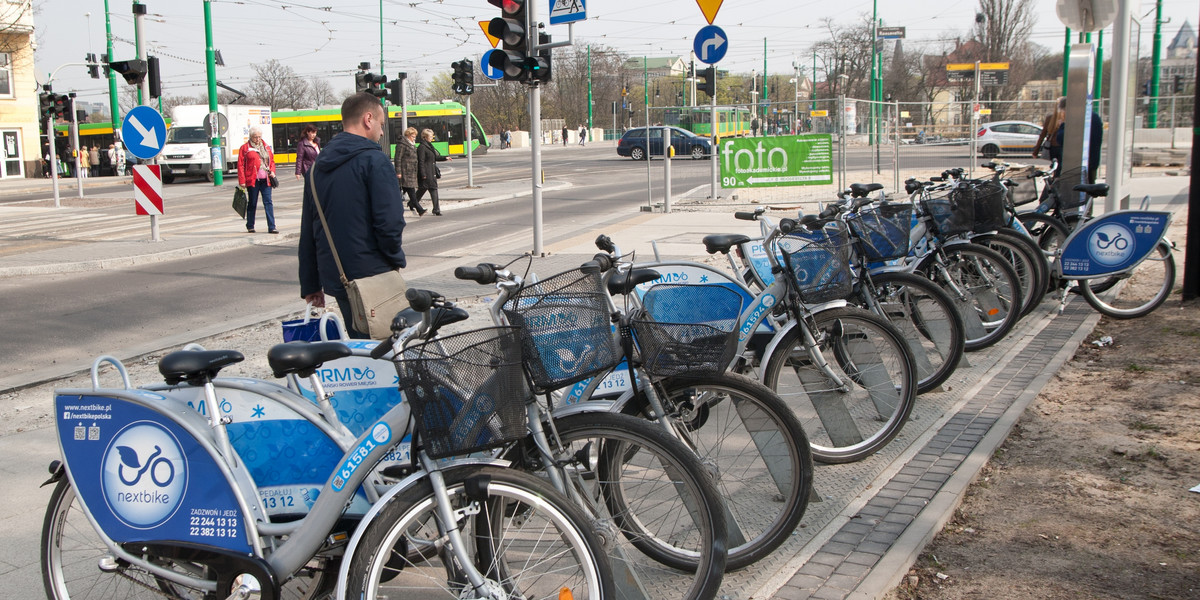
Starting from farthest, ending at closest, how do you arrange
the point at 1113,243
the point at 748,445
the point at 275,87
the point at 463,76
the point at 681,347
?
the point at 275,87, the point at 463,76, the point at 1113,243, the point at 748,445, the point at 681,347

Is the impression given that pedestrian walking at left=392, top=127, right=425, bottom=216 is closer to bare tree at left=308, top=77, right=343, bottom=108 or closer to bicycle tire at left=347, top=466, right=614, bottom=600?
bicycle tire at left=347, top=466, right=614, bottom=600

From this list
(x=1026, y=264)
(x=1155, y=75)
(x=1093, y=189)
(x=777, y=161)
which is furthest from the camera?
(x=1155, y=75)

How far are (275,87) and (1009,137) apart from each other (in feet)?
195

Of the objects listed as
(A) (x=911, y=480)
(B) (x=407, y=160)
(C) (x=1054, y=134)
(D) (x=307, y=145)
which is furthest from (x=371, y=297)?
(B) (x=407, y=160)

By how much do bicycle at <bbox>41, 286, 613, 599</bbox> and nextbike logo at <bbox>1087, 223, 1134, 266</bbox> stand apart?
237 inches

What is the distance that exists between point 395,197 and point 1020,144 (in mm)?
33577

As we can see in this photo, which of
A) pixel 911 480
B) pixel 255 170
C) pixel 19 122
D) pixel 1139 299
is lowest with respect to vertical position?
pixel 911 480

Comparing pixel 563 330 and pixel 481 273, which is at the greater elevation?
pixel 481 273

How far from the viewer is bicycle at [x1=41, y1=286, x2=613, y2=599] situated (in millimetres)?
2482

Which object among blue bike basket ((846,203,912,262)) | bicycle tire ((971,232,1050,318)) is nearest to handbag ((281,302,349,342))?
blue bike basket ((846,203,912,262))

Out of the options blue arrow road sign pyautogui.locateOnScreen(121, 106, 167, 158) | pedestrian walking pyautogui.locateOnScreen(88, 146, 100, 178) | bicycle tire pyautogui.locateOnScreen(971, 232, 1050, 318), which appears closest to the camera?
bicycle tire pyautogui.locateOnScreen(971, 232, 1050, 318)

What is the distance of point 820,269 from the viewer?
4.32 m

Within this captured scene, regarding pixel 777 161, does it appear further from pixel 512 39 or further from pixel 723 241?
pixel 723 241

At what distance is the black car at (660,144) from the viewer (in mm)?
30508
